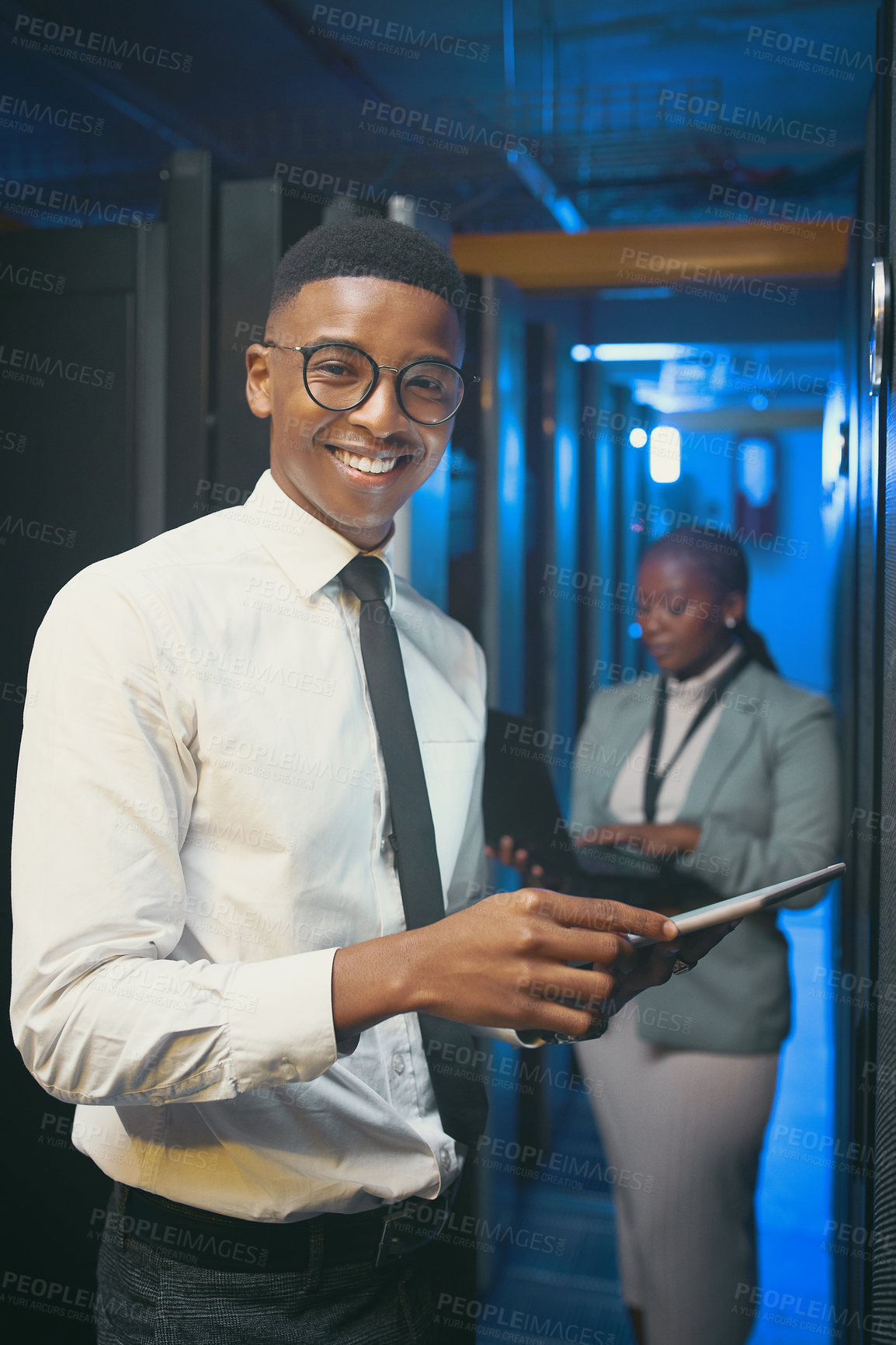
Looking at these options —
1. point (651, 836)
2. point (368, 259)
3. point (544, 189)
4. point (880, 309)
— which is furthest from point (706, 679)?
point (544, 189)

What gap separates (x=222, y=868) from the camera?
1.02m

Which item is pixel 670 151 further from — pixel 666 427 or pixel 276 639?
pixel 276 639

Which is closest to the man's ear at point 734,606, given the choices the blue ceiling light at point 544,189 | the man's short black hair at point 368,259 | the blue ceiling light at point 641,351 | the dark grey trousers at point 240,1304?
the blue ceiling light at point 544,189

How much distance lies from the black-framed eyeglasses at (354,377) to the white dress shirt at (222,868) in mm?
138

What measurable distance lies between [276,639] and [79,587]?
21cm

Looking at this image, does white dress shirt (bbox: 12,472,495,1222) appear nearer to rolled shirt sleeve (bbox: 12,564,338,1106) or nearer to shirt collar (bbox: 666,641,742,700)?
rolled shirt sleeve (bbox: 12,564,338,1106)

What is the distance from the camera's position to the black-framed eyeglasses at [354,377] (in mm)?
1099

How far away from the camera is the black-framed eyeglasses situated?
110 centimetres

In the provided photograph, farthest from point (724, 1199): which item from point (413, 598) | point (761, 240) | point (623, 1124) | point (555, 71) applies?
point (555, 71)

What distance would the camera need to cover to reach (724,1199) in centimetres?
189

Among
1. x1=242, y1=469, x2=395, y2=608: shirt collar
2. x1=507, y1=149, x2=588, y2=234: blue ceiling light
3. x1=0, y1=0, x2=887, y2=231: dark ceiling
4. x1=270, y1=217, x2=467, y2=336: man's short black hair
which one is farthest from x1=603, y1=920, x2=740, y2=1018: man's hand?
x1=0, y1=0, x2=887, y2=231: dark ceiling

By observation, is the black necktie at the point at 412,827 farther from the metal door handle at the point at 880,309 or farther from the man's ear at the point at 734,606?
the man's ear at the point at 734,606

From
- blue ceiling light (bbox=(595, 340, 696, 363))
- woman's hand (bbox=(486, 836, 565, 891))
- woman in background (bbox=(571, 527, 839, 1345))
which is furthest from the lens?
blue ceiling light (bbox=(595, 340, 696, 363))

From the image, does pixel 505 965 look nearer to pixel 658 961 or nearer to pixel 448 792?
pixel 658 961
